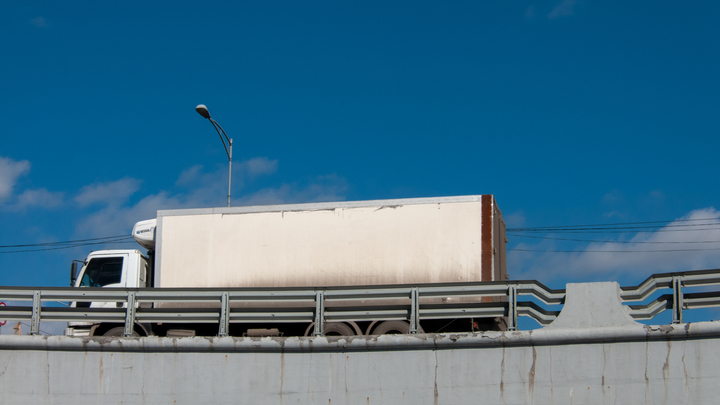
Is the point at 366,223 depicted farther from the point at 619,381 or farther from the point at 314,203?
the point at 619,381

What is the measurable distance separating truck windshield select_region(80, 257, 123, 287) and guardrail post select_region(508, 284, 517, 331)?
7.79 meters

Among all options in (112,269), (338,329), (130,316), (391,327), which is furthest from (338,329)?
(112,269)

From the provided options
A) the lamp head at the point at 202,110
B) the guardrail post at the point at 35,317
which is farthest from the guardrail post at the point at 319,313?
the lamp head at the point at 202,110

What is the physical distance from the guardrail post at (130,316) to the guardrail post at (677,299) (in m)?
7.82

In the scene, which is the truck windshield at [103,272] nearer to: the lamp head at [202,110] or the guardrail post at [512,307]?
the lamp head at [202,110]

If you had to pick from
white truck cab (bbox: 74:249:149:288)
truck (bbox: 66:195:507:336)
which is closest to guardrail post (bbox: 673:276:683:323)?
truck (bbox: 66:195:507:336)

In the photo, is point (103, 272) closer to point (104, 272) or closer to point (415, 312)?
point (104, 272)

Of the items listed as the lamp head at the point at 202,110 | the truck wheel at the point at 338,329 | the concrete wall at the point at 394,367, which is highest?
the lamp head at the point at 202,110

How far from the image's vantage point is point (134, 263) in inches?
558

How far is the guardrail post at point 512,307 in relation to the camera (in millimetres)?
10312

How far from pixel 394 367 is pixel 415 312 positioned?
3.00ft

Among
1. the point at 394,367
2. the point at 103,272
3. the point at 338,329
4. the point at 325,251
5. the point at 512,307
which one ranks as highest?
the point at 325,251

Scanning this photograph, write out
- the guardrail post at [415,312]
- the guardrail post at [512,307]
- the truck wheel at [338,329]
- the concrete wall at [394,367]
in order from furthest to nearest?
the truck wheel at [338,329] < the guardrail post at [415,312] < the guardrail post at [512,307] < the concrete wall at [394,367]

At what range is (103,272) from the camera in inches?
556
